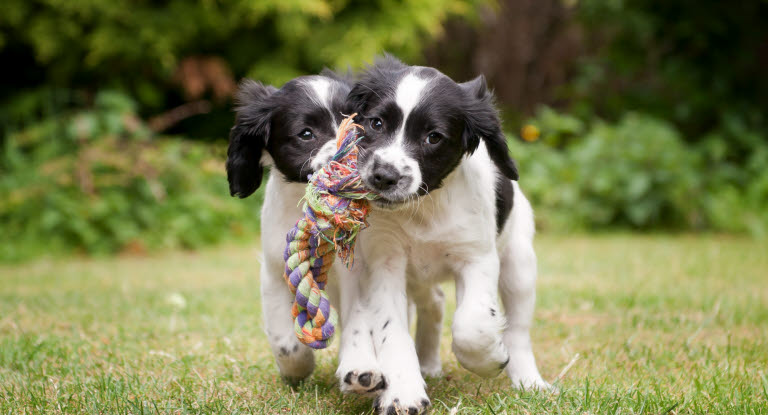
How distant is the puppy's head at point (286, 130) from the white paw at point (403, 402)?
2.74ft

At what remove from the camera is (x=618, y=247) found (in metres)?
7.35

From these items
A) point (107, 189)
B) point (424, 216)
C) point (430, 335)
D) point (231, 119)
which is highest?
point (424, 216)

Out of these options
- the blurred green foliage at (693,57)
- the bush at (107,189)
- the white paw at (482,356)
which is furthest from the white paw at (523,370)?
the blurred green foliage at (693,57)

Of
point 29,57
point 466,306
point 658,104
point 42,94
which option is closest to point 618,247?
point 658,104

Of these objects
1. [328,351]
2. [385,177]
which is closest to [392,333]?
[385,177]

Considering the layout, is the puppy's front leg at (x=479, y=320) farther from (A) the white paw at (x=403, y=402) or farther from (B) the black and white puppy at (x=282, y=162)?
(B) the black and white puppy at (x=282, y=162)

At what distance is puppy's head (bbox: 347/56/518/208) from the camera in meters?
2.53

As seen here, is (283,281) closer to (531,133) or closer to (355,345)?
(355,345)

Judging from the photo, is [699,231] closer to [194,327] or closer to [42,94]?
[194,327]

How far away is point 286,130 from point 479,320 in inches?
39.5

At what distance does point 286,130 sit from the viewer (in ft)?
9.47

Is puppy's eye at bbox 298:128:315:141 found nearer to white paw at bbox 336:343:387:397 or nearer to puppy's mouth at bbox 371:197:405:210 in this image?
puppy's mouth at bbox 371:197:405:210

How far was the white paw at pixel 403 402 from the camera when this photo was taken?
2.43 metres

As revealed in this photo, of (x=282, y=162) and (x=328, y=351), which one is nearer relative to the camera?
(x=282, y=162)
